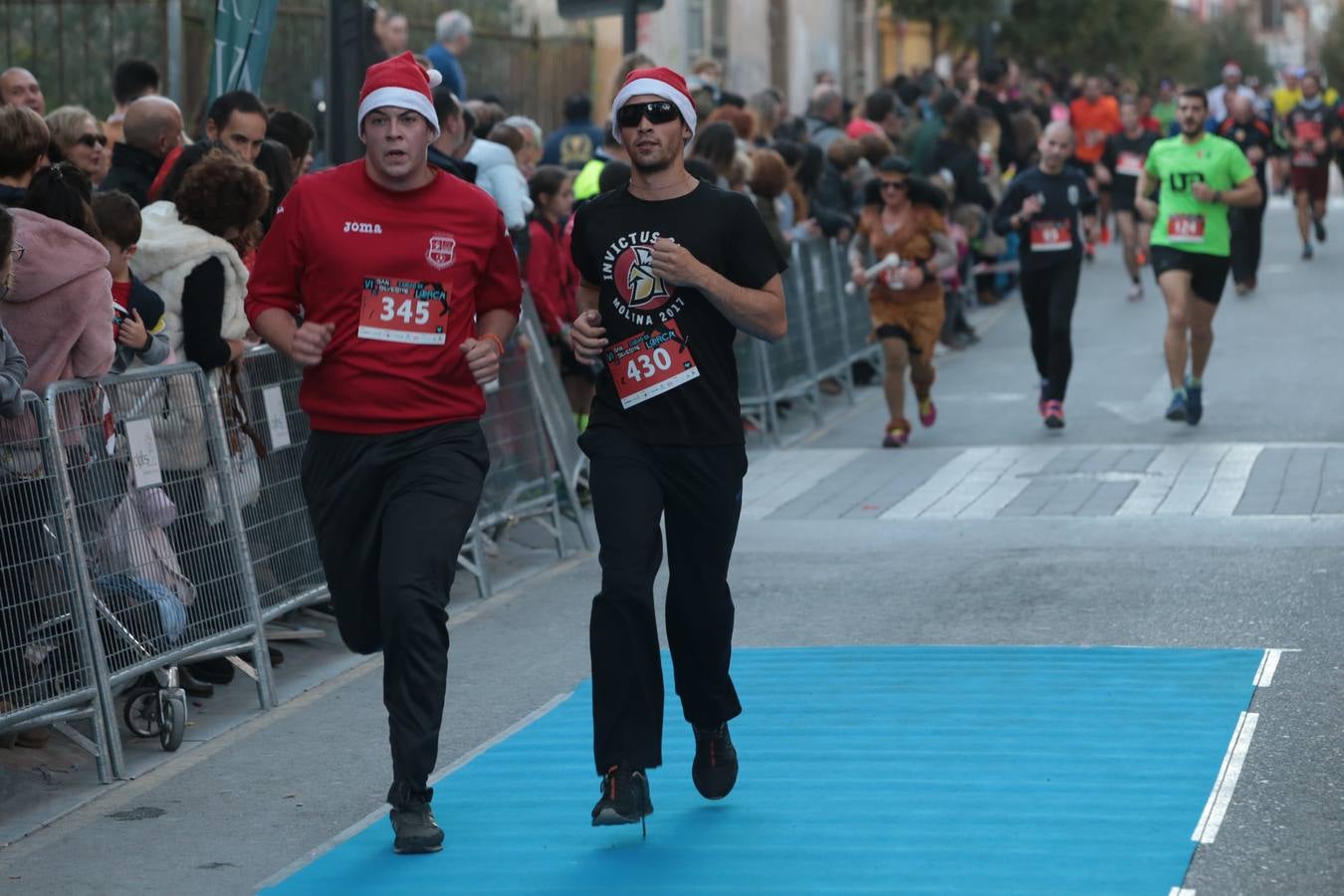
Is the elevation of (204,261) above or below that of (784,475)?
above

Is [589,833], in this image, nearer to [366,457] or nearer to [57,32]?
[366,457]

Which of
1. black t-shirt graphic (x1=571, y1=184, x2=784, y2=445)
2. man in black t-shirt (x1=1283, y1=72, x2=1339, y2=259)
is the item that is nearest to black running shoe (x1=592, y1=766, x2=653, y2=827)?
black t-shirt graphic (x1=571, y1=184, x2=784, y2=445)

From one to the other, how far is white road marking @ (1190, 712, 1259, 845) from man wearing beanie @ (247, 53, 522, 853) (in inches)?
76.7

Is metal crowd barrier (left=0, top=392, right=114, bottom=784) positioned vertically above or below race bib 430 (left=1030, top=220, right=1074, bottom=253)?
above

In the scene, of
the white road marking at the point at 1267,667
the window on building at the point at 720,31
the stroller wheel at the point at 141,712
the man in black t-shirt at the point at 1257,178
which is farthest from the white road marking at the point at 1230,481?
the window on building at the point at 720,31

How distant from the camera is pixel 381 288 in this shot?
239 inches

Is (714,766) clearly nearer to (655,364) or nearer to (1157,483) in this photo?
(655,364)

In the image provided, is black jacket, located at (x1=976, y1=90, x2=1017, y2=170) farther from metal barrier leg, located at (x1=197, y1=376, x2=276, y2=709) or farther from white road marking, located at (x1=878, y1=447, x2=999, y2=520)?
metal barrier leg, located at (x1=197, y1=376, x2=276, y2=709)

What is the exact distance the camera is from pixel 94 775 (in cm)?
709

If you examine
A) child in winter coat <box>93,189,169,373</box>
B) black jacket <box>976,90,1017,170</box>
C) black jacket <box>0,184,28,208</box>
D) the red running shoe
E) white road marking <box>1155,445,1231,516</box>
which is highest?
black jacket <box>0,184,28,208</box>

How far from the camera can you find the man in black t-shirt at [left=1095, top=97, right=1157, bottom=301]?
24328 millimetres

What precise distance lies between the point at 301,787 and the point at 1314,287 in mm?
19510

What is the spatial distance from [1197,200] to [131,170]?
25.3 ft

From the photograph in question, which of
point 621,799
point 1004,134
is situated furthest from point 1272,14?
point 621,799
